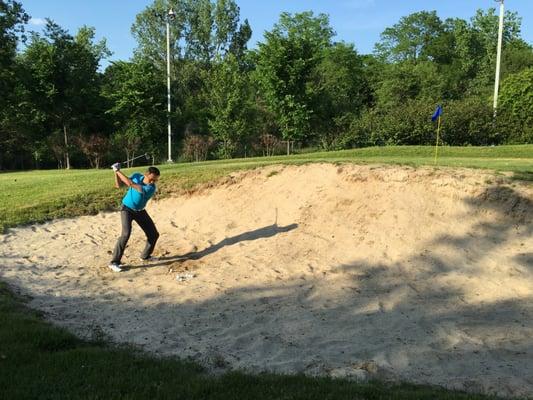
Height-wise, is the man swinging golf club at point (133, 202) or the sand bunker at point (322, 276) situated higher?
the man swinging golf club at point (133, 202)

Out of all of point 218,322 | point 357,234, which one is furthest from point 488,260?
point 218,322

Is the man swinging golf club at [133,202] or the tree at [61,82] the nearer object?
the man swinging golf club at [133,202]

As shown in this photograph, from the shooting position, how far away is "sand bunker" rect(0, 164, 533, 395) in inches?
214

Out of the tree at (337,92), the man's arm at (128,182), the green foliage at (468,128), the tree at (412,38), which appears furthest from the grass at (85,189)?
the tree at (412,38)

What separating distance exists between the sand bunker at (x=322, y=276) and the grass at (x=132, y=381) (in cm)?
52

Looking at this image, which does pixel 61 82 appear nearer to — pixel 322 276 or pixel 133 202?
pixel 133 202

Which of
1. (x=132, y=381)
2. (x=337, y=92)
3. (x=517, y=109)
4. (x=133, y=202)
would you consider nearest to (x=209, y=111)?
(x=337, y=92)

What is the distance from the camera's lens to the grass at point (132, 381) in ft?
12.6

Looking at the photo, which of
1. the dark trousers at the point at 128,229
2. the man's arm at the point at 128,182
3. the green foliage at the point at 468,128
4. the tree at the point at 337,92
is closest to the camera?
the man's arm at the point at 128,182

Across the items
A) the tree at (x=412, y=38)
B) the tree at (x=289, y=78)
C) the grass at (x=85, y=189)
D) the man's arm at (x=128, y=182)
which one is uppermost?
the tree at (x=412, y=38)

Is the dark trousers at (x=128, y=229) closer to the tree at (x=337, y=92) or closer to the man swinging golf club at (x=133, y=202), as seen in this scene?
the man swinging golf club at (x=133, y=202)

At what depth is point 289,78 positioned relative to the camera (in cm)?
2800

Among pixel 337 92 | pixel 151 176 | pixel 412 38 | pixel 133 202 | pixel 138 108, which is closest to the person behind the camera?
pixel 151 176

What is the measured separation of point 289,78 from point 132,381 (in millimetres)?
25447
